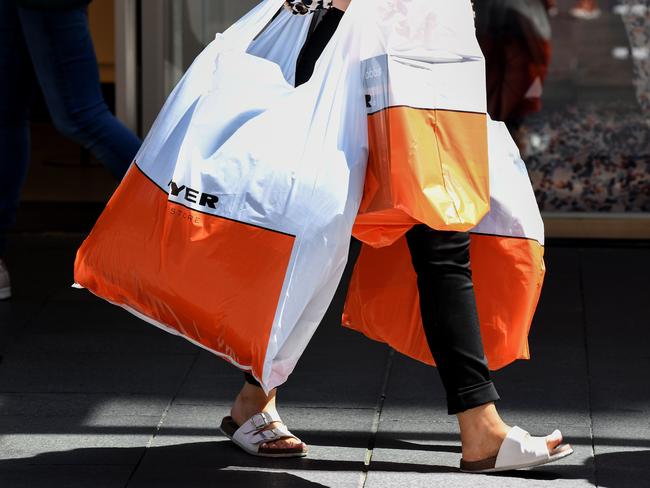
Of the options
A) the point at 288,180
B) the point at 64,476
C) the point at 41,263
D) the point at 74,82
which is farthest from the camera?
the point at 41,263

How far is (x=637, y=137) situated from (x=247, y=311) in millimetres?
3837

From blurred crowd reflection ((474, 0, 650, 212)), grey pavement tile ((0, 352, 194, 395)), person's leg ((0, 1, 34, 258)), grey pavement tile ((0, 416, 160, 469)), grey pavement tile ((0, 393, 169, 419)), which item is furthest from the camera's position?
blurred crowd reflection ((474, 0, 650, 212))

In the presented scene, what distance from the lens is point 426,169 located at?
312 cm

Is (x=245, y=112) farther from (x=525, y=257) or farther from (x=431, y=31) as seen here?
(x=525, y=257)

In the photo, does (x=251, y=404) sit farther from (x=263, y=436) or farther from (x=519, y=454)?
(x=519, y=454)

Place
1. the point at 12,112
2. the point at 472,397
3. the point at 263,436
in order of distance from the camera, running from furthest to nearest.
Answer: the point at 12,112 < the point at 263,436 < the point at 472,397

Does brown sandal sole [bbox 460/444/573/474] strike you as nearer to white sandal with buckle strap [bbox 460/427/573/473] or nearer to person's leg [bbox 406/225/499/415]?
white sandal with buckle strap [bbox 460/427/573/473]

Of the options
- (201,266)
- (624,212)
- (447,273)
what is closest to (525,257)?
(447,273)

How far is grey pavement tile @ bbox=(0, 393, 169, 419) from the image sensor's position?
12.6 feet

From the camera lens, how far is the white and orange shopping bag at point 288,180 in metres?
3.10

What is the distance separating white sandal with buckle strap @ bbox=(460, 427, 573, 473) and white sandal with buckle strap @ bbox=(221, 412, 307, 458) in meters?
0.50

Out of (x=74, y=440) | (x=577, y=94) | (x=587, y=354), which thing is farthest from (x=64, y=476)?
(x=577, y=94)

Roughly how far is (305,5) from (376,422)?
1188 millimetres

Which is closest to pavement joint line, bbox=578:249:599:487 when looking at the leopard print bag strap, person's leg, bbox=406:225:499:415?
person's leg, bbox=406:225:499:415
